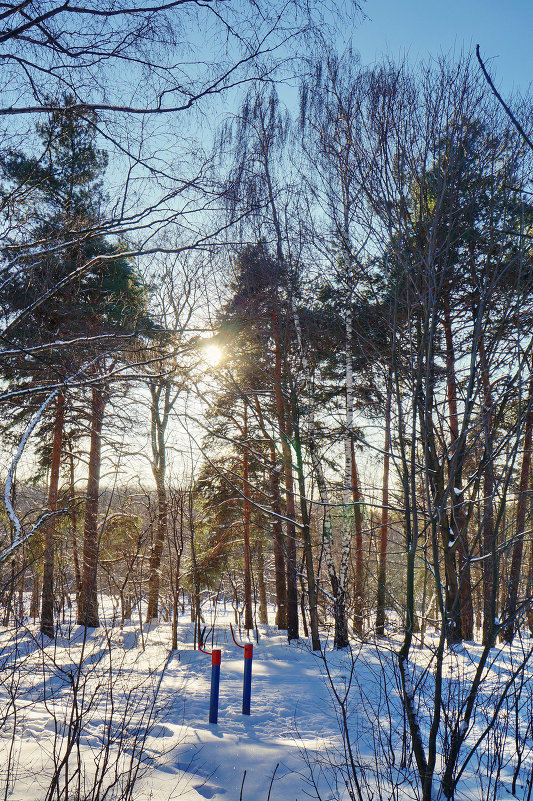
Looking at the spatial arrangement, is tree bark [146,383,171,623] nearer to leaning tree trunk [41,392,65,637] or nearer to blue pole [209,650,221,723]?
leaning tree trunk [41,392,65,637]

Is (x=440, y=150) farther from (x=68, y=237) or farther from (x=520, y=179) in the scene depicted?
(x=68, y=237)

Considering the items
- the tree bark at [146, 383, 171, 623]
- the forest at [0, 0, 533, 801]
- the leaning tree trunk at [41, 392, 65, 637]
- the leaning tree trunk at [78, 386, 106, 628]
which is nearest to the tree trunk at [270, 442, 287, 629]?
the forest at [0, 0, 533, 801]

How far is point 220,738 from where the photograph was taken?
4824 mm

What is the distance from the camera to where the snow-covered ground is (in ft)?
9.69

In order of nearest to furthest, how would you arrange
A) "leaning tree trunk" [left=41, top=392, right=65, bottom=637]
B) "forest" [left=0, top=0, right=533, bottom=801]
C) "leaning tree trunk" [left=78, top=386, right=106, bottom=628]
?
"forest" [left=0, top=0, right=533, bottom=801] < "leaning tree trunk" [left=41, top=392, right=65, bottom=637] < "leaning tree trunk" [left=78, top=386, right=106, bottom=628]

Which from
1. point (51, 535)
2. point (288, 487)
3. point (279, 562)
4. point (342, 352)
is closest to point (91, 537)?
point (51, 535)

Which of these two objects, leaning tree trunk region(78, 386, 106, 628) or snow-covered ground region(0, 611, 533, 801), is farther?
leaning tree trunk region(78, 386, 106, 628)

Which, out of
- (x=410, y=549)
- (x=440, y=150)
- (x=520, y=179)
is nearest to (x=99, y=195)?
(x=440, y=150)

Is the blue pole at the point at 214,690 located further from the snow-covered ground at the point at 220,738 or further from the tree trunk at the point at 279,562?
the tree trunk at the point at 279,562

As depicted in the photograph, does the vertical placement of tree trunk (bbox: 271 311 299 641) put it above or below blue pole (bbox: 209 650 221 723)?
above

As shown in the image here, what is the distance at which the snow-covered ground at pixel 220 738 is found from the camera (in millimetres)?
2953

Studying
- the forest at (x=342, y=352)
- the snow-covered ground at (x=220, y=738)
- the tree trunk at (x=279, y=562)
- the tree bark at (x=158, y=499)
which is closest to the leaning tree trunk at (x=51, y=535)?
the forest at (x=342, y=352)

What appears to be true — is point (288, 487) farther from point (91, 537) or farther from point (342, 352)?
point (91, 537)

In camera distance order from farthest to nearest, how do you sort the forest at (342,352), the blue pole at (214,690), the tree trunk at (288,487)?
the tree trunk at (288,487)
the blue pole at (214,690)
the forest at (342,352)
